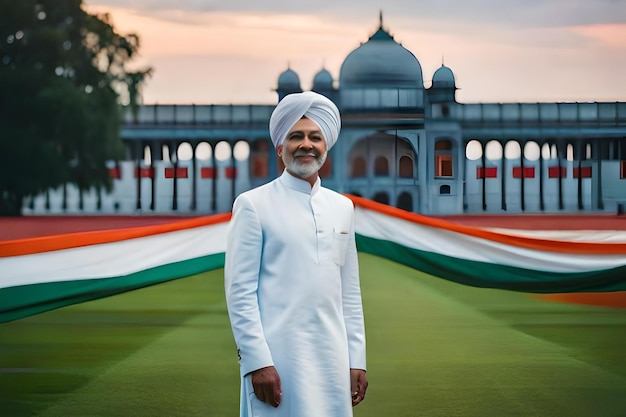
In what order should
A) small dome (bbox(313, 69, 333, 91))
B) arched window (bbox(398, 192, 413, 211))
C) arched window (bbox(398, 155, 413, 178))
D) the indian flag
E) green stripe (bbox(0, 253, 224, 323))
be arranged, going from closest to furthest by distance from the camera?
1. green stripe (bbox(0, 253, 224, 323))
2. the indian flag
3. arched window (bbox(398, 192, 413, 211))
4. arched window (bbox(398, 155, 413, 178))
5. small dome (bbox(313, 69, 333, 91))

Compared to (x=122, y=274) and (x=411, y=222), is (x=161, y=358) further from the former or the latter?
(x=411, y=222)

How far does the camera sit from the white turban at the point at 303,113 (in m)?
1.90

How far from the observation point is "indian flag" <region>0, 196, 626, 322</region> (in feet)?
14.8

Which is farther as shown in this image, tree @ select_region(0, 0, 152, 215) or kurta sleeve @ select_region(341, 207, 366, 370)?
tree @ select_region(0, 0, 152, 215)

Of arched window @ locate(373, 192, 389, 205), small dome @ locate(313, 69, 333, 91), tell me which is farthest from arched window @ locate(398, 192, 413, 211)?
small dome @ locate(313, 69, 333, 91)

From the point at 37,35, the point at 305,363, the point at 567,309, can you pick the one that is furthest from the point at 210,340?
the point at 37,35

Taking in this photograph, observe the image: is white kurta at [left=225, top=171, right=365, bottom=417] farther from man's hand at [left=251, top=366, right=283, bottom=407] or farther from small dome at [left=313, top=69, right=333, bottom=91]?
small dome at [left=313, top=69, right=333, bottom=91]

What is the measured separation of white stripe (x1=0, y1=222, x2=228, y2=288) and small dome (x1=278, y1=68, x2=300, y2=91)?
8540 mm

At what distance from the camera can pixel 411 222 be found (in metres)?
5.23

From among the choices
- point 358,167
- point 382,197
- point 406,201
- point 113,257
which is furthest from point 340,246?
point 358,167

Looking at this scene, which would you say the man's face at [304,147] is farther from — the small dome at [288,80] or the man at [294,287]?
the small dome at [288,80]

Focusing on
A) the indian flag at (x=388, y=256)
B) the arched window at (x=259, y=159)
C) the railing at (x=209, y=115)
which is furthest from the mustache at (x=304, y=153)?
the railing at (x=209, y=115)

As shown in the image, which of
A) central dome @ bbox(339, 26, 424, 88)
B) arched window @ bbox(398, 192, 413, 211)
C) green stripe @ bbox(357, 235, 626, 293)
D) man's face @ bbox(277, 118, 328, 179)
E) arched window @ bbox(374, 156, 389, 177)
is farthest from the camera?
central dome @ bbox(339, 26, 424, 88)

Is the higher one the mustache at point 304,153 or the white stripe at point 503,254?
the mustache at point 304,153
